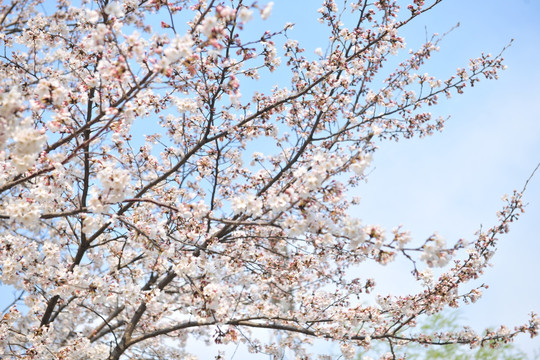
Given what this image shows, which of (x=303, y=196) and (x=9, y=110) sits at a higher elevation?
(x=9, y=110)

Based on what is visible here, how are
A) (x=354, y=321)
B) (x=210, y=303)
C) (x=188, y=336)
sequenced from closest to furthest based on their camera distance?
(x=210, y=303)
(x=354, y=321)
(x=188, y=336)

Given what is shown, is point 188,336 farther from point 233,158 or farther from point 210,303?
point 210,303

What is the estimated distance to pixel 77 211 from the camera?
3.80m

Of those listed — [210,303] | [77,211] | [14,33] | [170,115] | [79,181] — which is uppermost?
[14,33]

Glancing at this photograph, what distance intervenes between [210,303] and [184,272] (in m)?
0.42

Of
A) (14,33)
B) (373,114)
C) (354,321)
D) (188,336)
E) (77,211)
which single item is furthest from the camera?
(188,336)

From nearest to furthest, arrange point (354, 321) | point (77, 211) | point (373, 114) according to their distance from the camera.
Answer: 1. point (77, 211)
2. point (354, 321)
3. point (373, 114)

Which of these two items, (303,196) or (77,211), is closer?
(303,196)

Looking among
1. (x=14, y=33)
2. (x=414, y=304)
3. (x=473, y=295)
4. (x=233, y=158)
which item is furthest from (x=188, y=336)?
(x=14, y=33)

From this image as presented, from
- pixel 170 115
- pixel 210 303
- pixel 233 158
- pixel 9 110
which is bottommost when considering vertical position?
pixel 210 303

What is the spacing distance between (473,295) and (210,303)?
3701 mm

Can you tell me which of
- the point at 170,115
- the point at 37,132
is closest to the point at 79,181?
the point at 170,115

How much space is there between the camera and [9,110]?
3281mm

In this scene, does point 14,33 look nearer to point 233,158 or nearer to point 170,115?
point 170,115
